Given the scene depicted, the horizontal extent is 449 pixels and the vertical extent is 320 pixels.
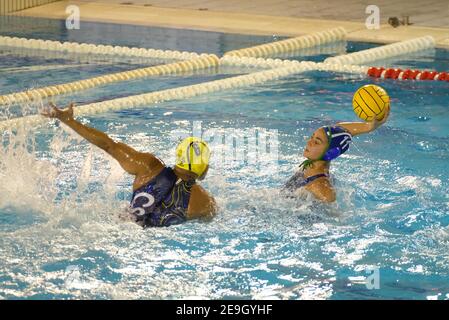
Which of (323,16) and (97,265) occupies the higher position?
(323,16)

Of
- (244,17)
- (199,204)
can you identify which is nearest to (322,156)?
(199,204)

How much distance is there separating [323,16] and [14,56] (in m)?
4.09

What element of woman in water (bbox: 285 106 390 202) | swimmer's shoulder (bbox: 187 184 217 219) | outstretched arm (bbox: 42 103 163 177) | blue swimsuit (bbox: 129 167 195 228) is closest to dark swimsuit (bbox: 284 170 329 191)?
woman in water (bbox: 285 106 390 202)

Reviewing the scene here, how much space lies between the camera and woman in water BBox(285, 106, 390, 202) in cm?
541

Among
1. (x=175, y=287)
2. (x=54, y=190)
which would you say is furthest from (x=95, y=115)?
(x=175, y=287)

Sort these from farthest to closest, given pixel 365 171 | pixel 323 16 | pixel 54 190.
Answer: pixel 323 16, pixel 365 171, pixel 54 190

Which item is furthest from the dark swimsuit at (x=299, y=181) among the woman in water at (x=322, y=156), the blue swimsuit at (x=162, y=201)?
the blue swimsuit at (x=162, y=201)

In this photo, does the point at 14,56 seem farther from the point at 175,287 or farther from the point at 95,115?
the point at 175,287

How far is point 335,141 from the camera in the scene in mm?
5434

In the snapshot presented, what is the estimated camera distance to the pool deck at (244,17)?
11117mm

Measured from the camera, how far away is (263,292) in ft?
15.2

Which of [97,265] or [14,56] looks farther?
[14,56]

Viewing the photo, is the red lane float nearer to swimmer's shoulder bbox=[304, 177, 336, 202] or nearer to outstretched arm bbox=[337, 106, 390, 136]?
outstretched arm bbox=[337, 106, 390, 136]

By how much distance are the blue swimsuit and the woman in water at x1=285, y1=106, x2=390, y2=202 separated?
70cm
